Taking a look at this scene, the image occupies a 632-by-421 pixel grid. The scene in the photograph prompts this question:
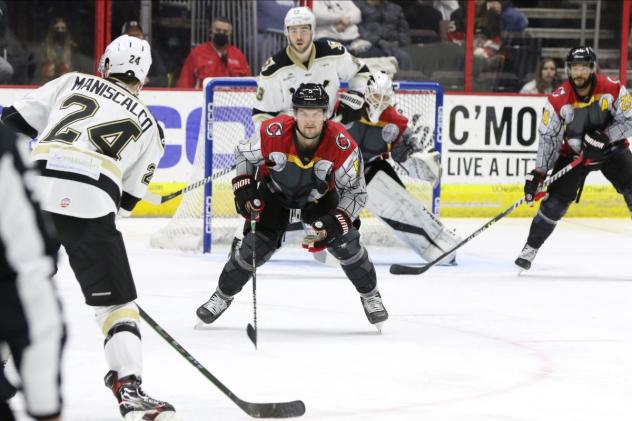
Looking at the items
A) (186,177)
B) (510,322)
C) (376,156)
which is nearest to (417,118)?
(376,156)

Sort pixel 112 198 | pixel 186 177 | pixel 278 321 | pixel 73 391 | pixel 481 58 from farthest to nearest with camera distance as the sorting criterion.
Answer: pixel 481 58, pixel 186 177, pixel 278 321, pixel 73 391, pixel 112 198

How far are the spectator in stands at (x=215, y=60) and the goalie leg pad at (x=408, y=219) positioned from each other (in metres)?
2.25

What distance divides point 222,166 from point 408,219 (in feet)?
4.02

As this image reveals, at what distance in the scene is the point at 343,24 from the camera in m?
9.15

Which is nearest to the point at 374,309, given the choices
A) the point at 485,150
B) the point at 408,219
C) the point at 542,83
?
the point at 408,219

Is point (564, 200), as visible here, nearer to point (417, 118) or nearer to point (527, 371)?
point (417, 118)

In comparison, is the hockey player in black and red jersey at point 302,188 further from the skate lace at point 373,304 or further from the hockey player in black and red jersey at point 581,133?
the hockey player in black and red jersey at point 581,133

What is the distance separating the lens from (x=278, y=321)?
531cm

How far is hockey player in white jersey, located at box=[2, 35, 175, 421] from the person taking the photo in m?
3.33

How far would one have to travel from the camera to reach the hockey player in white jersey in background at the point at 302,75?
6.66 m

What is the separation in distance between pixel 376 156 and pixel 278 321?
1.79 meters

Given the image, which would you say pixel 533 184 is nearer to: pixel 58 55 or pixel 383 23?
pixel 383 23

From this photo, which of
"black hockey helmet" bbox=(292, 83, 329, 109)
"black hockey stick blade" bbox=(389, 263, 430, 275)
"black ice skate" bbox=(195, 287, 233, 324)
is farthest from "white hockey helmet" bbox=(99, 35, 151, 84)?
"black hockey stick blade" bbox=(389, 263, 430, 275)

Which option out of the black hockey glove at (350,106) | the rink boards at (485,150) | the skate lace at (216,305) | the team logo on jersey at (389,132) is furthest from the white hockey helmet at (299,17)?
the rink boards at (485,150)
